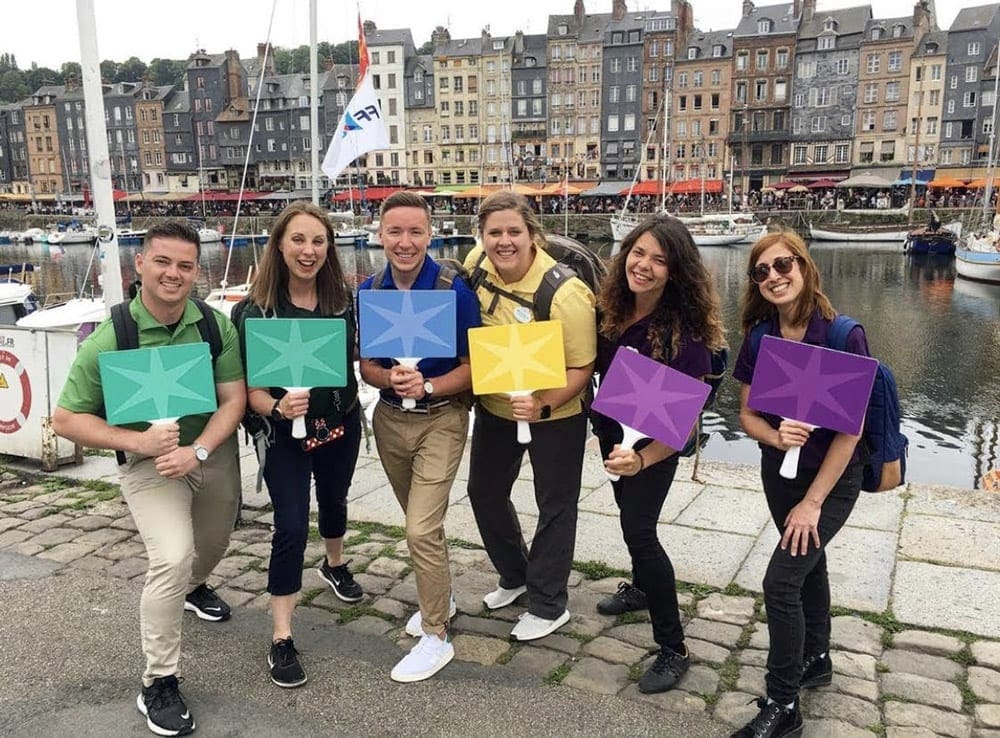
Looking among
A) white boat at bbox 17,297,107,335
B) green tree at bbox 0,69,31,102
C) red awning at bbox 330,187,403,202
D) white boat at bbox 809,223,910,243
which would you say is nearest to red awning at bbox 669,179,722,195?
white boat at bbox 809,223,910,243

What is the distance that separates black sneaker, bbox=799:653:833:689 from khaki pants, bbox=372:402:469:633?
5.16ft

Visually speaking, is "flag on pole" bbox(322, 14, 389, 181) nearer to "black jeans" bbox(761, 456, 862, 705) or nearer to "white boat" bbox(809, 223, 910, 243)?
"black jeans" bbox(761, 456, 862, 705)

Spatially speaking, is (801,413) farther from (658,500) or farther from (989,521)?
(989,521)

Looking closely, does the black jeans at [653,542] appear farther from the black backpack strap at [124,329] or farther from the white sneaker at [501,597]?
the black backpack strap at [124,329]

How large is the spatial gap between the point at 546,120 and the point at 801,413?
73847 millimetres

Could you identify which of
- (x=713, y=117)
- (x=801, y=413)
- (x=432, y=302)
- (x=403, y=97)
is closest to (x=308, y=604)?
(x=432, y=302)

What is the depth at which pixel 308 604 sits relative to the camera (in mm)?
4312

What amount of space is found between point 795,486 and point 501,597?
1.77 meters

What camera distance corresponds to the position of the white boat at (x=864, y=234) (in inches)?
1930

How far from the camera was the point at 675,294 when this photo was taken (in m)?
3.39

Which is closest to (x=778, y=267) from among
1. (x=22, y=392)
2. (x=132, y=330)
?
(x=132, y=330)

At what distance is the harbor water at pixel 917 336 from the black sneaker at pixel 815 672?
815 cm

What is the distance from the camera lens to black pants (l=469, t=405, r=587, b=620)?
3.70 m

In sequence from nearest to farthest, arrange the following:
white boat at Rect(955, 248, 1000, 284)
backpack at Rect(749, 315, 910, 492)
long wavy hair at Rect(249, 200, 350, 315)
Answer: backpack at Rect(749, 315, 910, 492)
long wavy hair at Rect(249, 200, 350, 315)
white boat at Rect(955, 248, 1000, 284)
